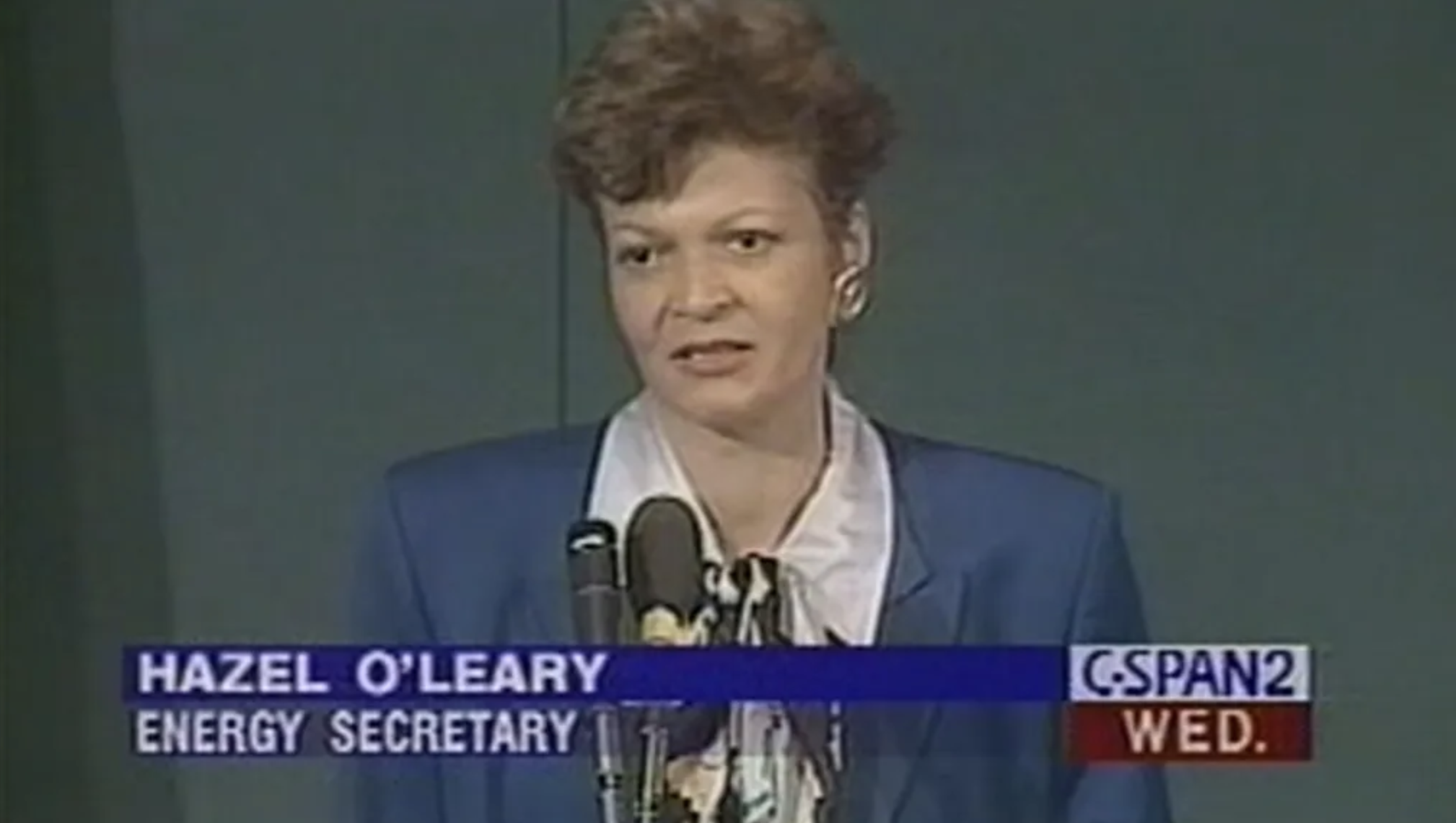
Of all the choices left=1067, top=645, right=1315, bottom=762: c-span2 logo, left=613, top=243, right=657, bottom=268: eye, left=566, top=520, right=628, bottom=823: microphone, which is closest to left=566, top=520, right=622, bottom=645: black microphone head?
left=566, top=520, right=628, bottom=823: microphone

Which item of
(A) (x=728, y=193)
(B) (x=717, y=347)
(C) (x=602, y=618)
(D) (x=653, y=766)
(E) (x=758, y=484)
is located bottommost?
(D) (x=653, y=766)

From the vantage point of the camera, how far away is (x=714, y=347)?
6.48 ft

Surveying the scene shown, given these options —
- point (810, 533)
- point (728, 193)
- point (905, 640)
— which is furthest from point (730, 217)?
point (905, 640)

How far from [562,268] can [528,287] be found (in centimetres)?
3

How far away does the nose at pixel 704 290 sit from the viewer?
1.96m

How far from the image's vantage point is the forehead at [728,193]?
77.2 inches

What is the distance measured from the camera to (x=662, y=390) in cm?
199

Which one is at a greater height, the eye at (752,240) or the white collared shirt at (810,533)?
the eye at (752,240)

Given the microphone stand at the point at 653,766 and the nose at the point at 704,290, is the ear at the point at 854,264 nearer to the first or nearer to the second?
the nose at the point at 704,290

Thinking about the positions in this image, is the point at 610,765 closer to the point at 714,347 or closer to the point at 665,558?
the point at 665,558

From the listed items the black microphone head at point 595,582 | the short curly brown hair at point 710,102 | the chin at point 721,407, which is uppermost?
the short curly brown hair at point 710,102

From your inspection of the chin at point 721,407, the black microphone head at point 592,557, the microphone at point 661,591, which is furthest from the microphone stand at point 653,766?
the chin at point 721,407

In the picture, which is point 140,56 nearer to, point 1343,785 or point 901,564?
point 901,564

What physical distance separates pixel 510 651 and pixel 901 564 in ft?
1.09
